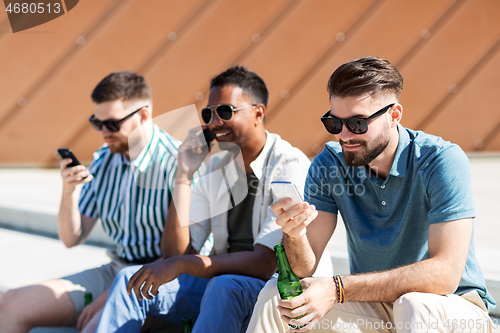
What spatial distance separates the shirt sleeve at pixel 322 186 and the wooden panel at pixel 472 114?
18.7ft

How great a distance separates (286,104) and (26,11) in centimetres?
462

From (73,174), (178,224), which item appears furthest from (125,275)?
(73,174)

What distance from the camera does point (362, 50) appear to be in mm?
6980

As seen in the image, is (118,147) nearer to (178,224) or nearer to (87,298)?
(178,224)

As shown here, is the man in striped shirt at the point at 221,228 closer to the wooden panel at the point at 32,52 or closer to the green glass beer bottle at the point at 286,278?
the green glass beer bottle at the point at 286,278

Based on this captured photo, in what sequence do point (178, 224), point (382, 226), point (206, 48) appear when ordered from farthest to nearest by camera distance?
point (206, 48) → point (178, 224) → point (382, 226)

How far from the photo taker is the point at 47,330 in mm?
2562

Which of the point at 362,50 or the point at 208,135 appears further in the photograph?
the point at 362,50

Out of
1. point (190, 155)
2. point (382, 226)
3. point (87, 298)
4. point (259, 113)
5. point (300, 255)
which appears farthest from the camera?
point (259, 113)

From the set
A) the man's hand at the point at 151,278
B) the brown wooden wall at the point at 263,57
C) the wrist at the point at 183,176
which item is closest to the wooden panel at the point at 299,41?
the brown wooden wall at the point at 263,57

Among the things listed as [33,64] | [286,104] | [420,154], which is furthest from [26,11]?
[420,154]

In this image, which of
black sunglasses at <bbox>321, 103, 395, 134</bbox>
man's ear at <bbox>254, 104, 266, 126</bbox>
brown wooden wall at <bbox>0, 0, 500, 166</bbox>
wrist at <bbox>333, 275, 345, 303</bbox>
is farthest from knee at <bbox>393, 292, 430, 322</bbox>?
brown wooden wall at <bbox>0, 0, 500, 166</bbox>

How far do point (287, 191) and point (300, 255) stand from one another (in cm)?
37

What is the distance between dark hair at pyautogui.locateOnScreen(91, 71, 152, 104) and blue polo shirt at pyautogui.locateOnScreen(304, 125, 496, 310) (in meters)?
1.39
